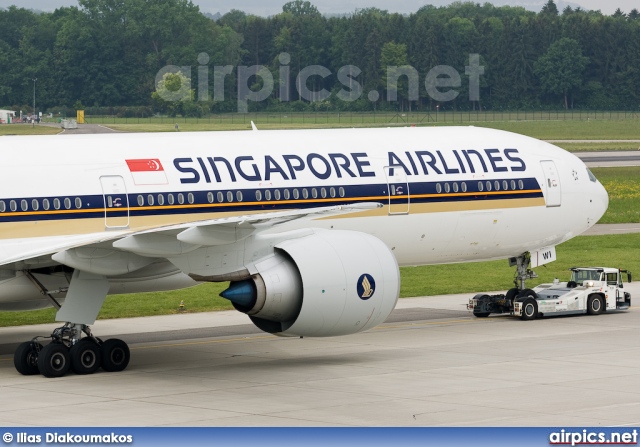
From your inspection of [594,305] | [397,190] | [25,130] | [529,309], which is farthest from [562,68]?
[397,190]

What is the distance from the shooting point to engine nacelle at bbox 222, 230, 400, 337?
24062 mm

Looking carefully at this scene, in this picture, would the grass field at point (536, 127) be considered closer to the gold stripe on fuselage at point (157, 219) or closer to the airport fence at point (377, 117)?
the airport fence at point (377, 117)

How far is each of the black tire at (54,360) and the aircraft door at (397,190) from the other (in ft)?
28.8

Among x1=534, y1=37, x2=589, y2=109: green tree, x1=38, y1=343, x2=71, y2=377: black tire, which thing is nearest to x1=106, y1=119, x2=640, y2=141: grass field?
x1=534, y1=37, x2=589, y2=109: green tree

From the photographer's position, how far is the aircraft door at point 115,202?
25984mm

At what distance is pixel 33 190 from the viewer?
25359mm

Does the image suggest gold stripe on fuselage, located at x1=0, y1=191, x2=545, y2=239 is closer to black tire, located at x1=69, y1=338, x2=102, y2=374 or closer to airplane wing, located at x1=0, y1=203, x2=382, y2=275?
airplane wing, located at x1=0, y1=203, x2=382, y2=275

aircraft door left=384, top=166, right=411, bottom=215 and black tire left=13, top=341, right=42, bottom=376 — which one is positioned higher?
aircraft door left=384, top=166, right=411, bottom=215

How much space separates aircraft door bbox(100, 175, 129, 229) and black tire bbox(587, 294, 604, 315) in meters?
14.0

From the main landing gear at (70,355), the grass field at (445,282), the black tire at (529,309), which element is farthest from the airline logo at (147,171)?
the black tire at (529,309)

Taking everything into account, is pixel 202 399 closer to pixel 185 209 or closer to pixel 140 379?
pixel 140 379

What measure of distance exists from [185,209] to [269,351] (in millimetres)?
4005

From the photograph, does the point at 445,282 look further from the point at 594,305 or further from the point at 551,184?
the point at 551,184

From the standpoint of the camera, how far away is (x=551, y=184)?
109 feet
